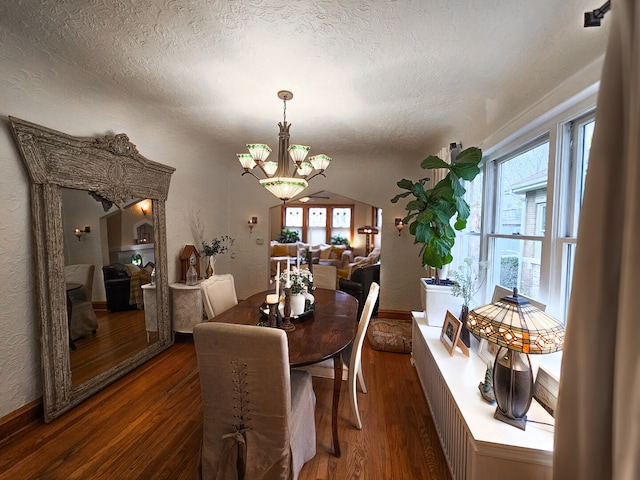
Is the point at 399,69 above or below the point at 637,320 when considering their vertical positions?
above

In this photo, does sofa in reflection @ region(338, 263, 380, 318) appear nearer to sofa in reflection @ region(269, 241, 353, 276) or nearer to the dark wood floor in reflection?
the dark wood floor in reflection

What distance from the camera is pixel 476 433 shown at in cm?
117

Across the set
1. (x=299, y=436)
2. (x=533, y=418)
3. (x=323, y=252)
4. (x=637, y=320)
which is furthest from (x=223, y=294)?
(x=323, y=252)

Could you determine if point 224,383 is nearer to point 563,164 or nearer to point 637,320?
point 637,320

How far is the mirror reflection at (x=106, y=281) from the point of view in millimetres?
2145

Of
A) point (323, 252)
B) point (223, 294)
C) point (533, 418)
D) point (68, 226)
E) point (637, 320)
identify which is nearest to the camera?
point (637, 320)

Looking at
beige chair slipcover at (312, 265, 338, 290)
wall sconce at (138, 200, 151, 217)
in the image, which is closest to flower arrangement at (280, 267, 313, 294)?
beige chair slipcover at (312, 265, 338, 290)

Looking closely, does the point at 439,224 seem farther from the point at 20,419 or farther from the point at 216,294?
the point at 20,419

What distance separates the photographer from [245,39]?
153cm

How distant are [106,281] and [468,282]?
3.14 meters

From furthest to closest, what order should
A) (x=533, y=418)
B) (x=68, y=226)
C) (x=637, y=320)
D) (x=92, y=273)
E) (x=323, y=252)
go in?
(x=323, y=252) < (x=92, y=273) < (x=68, y=226) < (x=533, y=418) < (x=637, y=320)

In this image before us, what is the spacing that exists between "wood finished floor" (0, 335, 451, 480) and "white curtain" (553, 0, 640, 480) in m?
1.08

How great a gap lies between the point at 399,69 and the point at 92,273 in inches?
116

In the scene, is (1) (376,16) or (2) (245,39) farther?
(2) (245,39)
